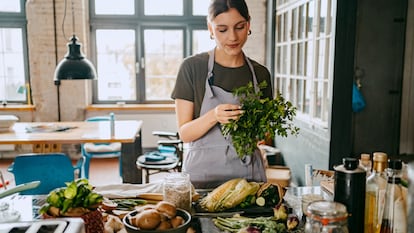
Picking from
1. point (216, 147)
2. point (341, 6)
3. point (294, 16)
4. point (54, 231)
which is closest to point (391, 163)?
point (216, 147)

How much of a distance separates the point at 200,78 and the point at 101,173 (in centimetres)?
383

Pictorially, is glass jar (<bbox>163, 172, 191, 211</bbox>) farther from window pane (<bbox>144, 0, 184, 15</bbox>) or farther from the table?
window pane (<bbox>144, 0, 184, 15</bbox>)

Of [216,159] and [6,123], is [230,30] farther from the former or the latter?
[6,123]

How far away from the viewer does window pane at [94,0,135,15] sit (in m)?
5.96

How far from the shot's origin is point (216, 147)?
5.55ft

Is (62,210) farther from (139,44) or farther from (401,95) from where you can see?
(139,44)

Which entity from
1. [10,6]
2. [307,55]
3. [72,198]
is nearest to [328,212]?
[72,198]

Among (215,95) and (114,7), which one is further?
(114,7)

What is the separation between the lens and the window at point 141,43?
235 inches

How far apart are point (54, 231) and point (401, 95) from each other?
405 cm

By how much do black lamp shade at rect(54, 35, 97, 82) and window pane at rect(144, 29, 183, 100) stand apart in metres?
2.12

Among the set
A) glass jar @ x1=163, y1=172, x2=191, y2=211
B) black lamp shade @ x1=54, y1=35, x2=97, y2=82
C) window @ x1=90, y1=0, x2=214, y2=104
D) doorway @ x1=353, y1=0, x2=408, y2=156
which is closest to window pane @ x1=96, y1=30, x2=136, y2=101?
Result: window @ x1=90, y1=0, x2=214, y2=104

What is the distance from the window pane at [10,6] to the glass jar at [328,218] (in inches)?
237

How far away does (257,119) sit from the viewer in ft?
4.76
